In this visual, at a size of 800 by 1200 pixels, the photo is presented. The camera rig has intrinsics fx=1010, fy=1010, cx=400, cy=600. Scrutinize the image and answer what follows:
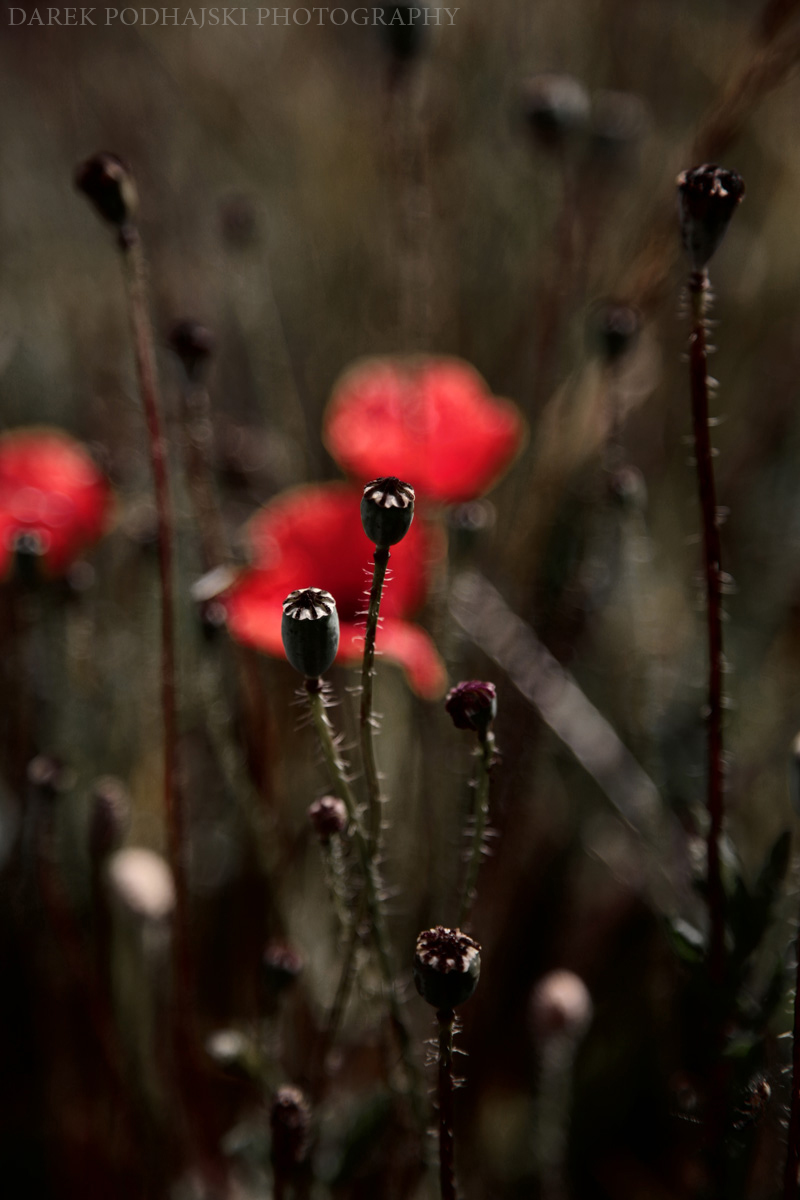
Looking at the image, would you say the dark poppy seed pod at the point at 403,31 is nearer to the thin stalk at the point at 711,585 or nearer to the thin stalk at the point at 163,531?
the thin stalk at the point at 163,531

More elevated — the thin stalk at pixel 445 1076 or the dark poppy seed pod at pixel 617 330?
the dark poppy seed pod at pixel 617 330

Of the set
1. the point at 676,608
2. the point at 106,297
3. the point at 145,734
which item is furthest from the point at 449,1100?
the point at 106,297

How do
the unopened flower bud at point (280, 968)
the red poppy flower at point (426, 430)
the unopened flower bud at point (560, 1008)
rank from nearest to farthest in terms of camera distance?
the unopened flower bud at point (280, 968), the unopened flower bud at point (560, 1008), the red poppy flower at point (426, 430)

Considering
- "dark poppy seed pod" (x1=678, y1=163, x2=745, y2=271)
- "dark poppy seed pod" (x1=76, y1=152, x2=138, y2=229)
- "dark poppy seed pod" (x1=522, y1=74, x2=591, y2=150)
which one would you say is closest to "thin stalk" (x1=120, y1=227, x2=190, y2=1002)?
"dark poppy seed pod" (x1=76, y1=152, x2=138, y2=229)

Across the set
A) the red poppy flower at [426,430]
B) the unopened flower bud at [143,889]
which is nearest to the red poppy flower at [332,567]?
the red poppy flower at [426,430]

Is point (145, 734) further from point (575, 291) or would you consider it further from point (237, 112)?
point (237, 112)

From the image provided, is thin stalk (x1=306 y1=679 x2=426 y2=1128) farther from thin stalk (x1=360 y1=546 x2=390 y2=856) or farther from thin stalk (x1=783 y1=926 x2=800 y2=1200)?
thin stalk (x1=783 y1=926 x2=800 y2=1200)
